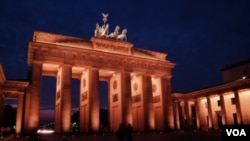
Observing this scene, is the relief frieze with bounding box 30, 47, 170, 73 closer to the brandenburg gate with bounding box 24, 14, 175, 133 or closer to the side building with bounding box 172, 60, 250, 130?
the brandenburg gate with bounding box 24, 14, 175, 133

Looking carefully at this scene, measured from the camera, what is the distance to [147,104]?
38.7 m

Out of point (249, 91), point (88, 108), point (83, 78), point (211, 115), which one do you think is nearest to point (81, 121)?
point (88, 108)

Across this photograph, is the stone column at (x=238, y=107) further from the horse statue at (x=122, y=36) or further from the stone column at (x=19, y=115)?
the stone column at (x=19, y=115)

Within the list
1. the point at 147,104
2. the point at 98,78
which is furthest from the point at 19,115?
the point at 147,104

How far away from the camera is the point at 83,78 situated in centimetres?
3844

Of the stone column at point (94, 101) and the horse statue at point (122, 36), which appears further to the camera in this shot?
the horse statue at point (122, 36)

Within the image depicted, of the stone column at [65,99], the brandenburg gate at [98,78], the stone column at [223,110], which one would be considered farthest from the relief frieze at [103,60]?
the stone column at [223,110]

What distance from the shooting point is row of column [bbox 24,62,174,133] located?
30859 mm

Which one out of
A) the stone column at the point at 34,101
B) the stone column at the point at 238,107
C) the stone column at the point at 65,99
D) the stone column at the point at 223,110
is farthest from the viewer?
Answer: the stone column at the point at 223,110

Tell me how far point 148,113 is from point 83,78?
454 inches

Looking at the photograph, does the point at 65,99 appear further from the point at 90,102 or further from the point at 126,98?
the point at 126,98

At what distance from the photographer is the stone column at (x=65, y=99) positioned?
3131 centimetres

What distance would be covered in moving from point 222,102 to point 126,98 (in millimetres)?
16962

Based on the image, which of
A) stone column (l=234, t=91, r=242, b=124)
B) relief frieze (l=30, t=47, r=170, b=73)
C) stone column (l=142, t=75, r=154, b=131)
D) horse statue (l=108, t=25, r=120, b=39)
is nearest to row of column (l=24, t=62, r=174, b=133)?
stone column (l=142, t=75, r=154, b=131)
